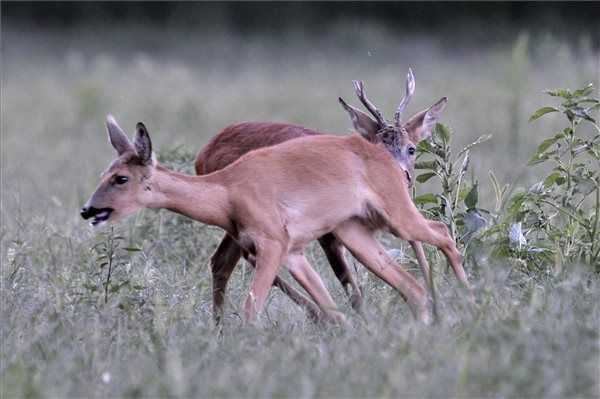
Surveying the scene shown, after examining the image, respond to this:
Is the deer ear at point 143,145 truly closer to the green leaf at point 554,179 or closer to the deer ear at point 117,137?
the deer ear at point 117,137

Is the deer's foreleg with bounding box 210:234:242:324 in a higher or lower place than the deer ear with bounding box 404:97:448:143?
lower

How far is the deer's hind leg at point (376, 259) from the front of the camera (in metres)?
6.20

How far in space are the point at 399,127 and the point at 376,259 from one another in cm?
83

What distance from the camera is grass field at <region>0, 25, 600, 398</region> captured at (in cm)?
456

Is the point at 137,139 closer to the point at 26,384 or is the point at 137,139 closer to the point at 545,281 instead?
the point at 26,384

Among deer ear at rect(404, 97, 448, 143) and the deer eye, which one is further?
deer ear at rect(404, 97, 448, 143)

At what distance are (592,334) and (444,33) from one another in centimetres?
1818

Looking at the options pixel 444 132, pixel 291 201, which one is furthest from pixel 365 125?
pixel 291 201

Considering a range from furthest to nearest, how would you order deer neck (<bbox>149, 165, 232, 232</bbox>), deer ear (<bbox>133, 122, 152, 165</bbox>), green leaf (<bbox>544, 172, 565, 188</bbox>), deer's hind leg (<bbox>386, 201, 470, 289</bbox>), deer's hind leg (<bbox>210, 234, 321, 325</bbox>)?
deer's hind leg (<bbox>210, 234, 321, 325</bbox>), green leaf (<bbox>544, 172, 565, 188</bbox>), deer's hind leg (<bbox>386, 201, 470, 289</bbox>), deer neck (<bbox>149, 165, 232, 232</bbox>), deer ear (<bbox>133, 122, 152, 165</bbox>)

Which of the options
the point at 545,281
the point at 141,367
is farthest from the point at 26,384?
the point at 545,281

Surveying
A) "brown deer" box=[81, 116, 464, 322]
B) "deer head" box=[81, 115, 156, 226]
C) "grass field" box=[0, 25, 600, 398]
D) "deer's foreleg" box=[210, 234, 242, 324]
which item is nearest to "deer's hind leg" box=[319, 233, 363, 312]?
"grass field" box=[0, 25, 600, 398]

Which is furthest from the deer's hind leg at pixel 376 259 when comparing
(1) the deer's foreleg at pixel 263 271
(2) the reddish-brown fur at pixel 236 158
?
(1) the deer's foreleg at pixel 263 271

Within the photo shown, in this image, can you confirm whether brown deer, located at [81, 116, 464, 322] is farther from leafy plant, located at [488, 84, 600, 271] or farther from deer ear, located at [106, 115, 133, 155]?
leafy plant, located at [488, 84, 600, 271]

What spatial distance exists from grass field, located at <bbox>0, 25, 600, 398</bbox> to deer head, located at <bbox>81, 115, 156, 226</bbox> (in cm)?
44
